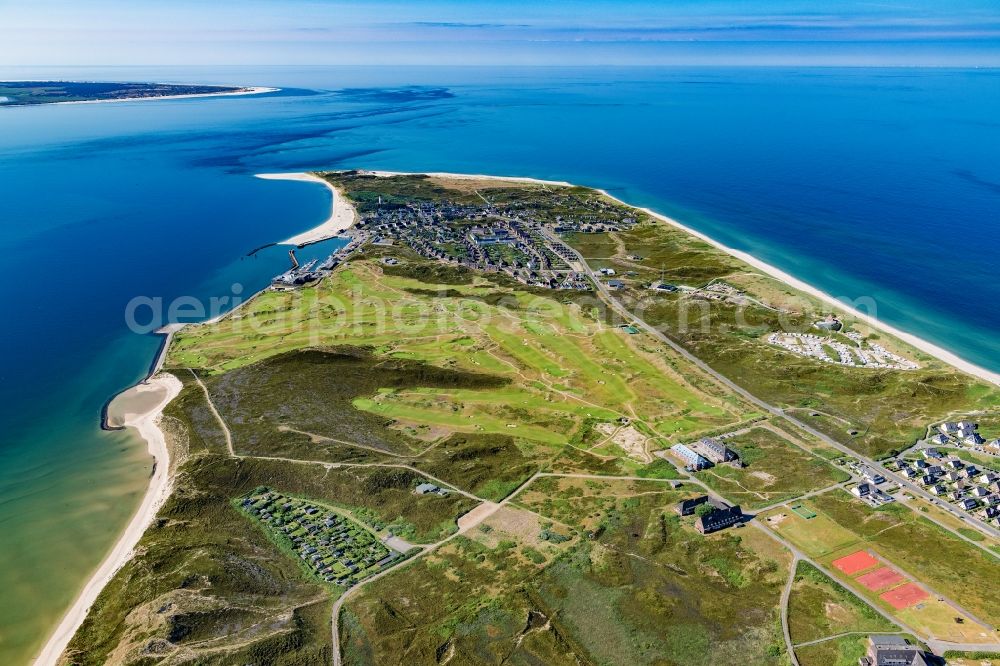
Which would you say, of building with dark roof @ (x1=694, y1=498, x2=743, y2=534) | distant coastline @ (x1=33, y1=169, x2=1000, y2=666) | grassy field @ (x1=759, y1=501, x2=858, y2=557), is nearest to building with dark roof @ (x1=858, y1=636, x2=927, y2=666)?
grassy field @ (x1=759, y1=501, x2=858, y2=557)

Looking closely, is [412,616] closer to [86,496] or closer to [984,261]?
[86,496]

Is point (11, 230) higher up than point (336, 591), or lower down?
higher up

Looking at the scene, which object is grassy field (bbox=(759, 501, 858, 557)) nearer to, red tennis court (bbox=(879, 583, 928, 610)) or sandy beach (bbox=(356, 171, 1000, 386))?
red tennis court (bbox=(879, 583, 928, 610))

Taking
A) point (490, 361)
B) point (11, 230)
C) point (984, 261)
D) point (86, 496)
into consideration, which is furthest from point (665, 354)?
point (11, 230)

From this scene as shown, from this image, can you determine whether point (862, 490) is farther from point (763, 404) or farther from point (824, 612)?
point (763, 404)

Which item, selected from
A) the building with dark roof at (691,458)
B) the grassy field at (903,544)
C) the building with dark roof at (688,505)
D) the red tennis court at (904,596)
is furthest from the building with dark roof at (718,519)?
the red tennis court at (904,596)

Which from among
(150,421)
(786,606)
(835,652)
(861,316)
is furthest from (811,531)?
(150,421)
